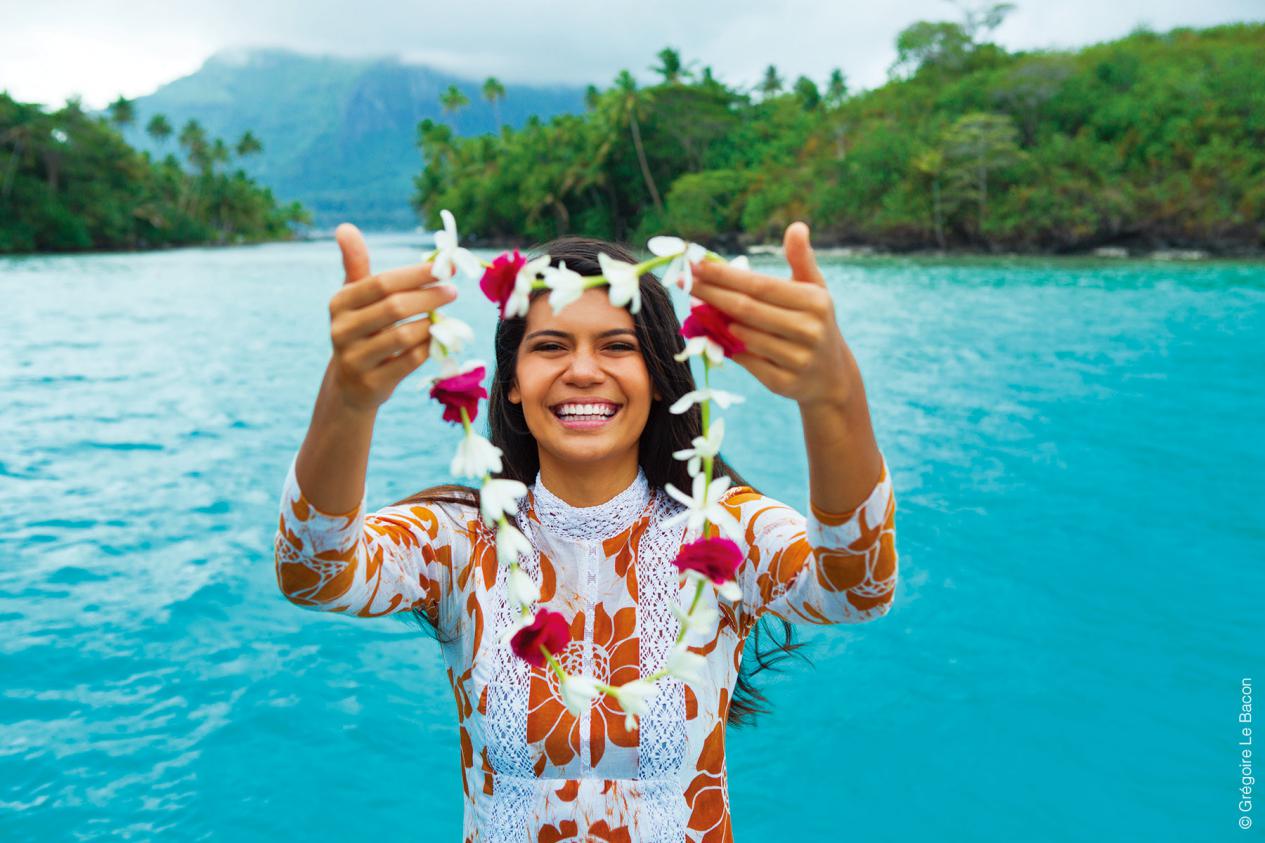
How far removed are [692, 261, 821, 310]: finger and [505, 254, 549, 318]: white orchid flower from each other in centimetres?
24

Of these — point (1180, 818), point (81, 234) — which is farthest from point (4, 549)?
point (81, 234)

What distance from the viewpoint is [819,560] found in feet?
4.35

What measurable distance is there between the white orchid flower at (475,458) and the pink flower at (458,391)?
0.12 feet

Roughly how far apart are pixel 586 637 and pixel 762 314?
2.39 ft

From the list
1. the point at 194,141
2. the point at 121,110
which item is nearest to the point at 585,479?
the point at 121,110

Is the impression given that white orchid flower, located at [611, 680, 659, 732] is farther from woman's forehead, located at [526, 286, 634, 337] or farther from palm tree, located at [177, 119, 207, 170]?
palm tree, located at [177, 119, 207, 170]

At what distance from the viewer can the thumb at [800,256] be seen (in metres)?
1.07

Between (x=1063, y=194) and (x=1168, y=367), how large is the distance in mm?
24090

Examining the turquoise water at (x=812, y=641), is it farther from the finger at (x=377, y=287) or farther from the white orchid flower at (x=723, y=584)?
the finger at (x=377, y=287)

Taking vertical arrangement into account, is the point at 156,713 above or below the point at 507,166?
below

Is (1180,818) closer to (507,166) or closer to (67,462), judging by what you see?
(67,462)

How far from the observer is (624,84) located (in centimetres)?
4519

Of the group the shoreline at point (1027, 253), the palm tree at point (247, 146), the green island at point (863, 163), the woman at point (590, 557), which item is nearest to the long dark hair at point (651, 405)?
the woman at point (590, 557)

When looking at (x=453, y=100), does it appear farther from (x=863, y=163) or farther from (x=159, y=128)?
(x=863, y=163)
